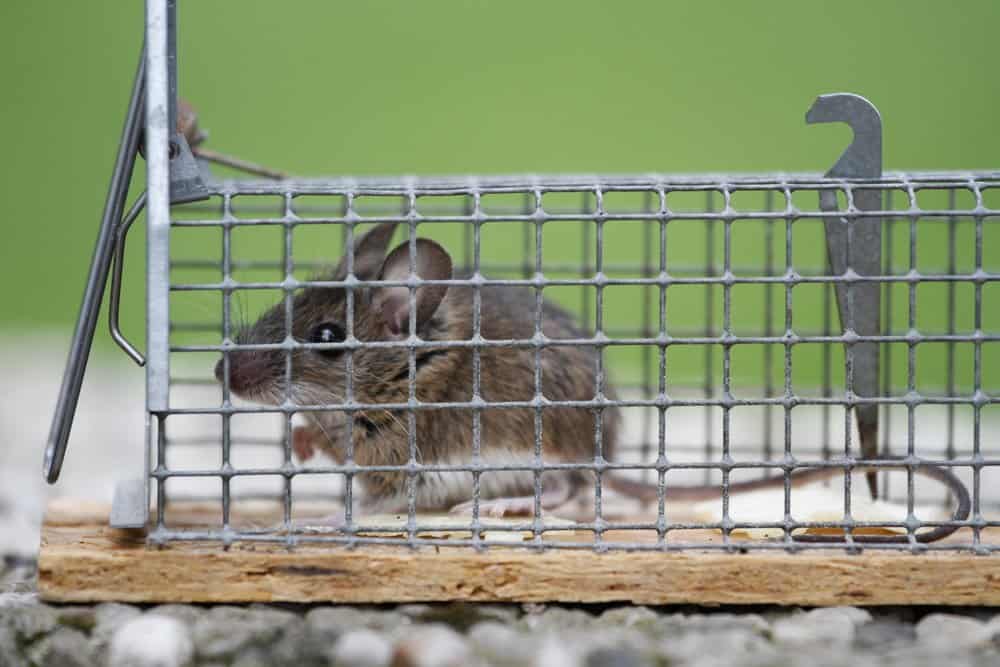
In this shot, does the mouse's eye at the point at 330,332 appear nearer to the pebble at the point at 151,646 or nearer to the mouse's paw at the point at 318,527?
the mouse's paw at the point at 318,527

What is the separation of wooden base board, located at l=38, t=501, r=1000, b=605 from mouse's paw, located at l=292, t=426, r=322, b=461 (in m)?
1.19

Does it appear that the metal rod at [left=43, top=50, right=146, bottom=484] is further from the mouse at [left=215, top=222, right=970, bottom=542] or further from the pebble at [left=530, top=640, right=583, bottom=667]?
the pebble at [left=530, top=640, right=583, bottom=667]

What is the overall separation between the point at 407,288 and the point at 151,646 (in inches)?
54.9

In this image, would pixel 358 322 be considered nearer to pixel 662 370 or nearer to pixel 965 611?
pixel 662 370

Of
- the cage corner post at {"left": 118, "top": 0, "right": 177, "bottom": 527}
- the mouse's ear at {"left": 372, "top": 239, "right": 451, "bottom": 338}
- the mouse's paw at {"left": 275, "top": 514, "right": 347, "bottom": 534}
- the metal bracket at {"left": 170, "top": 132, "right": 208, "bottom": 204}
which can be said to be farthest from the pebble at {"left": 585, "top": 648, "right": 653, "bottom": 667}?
the metal bracket at {"left": 170, "top": 132, "right": 208, "bottom": 204}

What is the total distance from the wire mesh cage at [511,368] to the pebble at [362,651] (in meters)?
0.39

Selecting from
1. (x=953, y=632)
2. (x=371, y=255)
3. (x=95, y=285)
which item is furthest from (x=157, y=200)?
(x=953, y=632)

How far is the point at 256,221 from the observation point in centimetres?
315

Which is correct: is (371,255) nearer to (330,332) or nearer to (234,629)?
(330,332)

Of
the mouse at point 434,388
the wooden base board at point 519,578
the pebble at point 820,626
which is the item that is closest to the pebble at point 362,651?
the wooden base board at point 519,578

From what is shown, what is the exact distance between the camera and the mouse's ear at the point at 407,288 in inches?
144

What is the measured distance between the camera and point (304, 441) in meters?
4.51

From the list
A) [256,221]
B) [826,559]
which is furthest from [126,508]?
[826,559]

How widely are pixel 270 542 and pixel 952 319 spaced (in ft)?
8.02
